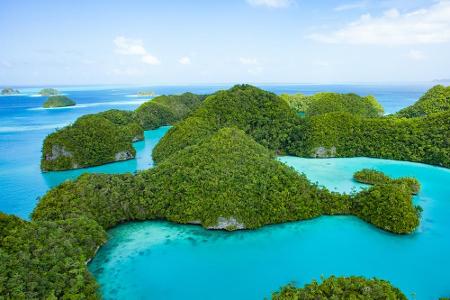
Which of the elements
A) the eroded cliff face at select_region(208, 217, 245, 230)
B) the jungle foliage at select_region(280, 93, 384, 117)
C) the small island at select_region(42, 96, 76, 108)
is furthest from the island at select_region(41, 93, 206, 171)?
the small island at select_region(42, 96, 76, 108)

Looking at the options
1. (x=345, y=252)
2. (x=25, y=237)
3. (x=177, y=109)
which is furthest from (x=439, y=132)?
(x=177, y=109)

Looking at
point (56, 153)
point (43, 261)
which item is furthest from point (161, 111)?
point (43, 261)

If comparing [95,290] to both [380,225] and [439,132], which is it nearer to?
[380,225]

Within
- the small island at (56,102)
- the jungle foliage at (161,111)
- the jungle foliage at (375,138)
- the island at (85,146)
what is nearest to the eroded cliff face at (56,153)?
the island at (85,146)

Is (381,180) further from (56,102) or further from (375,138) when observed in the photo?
(56,102)

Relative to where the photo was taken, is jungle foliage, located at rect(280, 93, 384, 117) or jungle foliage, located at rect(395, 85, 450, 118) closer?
jungle foliage, located at rect(395, 85, 450, 118)

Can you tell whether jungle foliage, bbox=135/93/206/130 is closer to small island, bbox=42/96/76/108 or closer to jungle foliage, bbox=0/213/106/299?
jungle foliage, bbox=0/213/106/299

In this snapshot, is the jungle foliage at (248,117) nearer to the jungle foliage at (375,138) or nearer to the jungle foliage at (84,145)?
the jungle foliage at (375,138)
